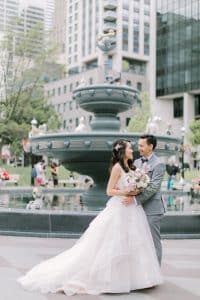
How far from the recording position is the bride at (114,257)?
6.32 m

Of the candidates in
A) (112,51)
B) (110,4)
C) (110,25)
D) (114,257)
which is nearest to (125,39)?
(110,25)

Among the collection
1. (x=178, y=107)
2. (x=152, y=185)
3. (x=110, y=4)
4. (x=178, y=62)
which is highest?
(x=110, y=4)

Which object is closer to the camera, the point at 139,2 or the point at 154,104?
the point at 154,104

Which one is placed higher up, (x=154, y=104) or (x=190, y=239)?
(x=154, y=104)

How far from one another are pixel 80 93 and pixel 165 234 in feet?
14.9

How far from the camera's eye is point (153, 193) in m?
6.62

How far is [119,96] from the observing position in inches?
527

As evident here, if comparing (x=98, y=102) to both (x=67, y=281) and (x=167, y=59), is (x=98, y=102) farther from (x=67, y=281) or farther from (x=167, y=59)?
(x=167, y=59)

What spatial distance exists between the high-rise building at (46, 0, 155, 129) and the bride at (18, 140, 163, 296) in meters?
91.7

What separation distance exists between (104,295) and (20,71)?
38.9 metres

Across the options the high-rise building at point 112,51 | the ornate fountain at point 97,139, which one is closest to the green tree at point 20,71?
the ornate fountain at point 97,139

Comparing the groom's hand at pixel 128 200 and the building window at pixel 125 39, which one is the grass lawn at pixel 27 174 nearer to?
the groom's hand at pixel 128 200

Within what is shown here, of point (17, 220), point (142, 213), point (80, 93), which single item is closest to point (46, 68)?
point (80, 93)

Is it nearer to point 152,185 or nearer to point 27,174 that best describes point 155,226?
point 152,185
